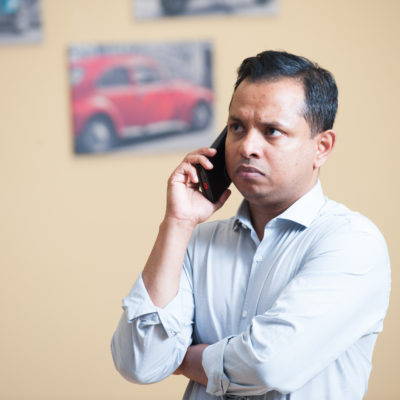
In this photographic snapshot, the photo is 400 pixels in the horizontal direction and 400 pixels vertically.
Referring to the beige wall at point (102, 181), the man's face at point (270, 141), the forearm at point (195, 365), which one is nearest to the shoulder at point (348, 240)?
the man's face at point (270, 141)

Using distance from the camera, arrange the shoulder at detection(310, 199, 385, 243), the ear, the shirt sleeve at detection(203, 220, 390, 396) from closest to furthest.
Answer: the shirt sleeve at detection(203, 220, 390, 396), the shoulder at detection(310, 199, 385, 243), the ear

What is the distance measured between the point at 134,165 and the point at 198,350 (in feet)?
4.98

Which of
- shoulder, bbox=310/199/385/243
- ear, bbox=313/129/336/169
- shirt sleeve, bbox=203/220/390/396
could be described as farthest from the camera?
ear, bbox=313/129/336/169

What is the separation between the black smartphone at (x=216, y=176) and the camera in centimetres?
139

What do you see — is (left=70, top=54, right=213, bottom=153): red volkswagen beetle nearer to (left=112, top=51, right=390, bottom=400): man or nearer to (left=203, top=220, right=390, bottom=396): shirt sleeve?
(left=112, top=51, right=390, bottom=400): man

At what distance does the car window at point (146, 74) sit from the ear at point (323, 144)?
4.79 feet

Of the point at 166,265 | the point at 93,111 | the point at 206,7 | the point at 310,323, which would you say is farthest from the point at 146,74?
the point at 310,323

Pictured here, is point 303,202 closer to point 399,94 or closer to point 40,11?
point 399,94

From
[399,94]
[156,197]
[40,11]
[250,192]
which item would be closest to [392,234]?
[399,94]

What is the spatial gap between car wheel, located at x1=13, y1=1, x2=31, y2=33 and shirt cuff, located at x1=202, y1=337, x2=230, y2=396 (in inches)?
79.3

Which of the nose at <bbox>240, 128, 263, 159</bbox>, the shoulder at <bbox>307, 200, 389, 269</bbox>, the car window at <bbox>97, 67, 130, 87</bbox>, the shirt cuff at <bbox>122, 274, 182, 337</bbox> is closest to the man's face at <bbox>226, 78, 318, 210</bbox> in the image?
the nose at <bbox>240, 128, 263, 159</bbox>

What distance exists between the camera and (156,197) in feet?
8.67

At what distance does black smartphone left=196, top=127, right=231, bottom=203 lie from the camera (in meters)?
1.39

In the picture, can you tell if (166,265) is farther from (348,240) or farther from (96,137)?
(96,137)
